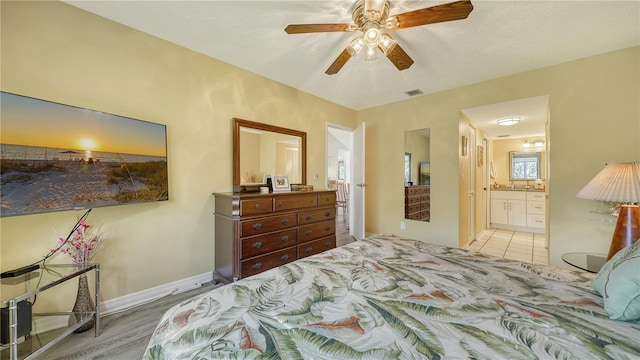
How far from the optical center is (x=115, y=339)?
1.72m

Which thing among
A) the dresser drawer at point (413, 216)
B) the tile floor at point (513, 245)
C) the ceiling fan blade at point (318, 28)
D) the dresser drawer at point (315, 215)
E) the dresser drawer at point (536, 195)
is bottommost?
the tile floor at point (513, 245)

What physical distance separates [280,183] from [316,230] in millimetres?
778

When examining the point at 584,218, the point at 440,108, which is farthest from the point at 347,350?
the point at 440,108

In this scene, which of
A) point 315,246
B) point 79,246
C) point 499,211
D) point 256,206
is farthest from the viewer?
point 499,211

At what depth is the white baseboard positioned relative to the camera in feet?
5.71

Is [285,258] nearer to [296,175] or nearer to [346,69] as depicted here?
[296,175]

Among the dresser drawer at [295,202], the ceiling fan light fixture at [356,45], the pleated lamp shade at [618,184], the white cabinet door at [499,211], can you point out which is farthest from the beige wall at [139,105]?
the white cabinet door at [499,211]

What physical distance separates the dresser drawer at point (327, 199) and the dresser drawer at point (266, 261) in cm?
71

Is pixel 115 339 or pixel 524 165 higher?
pixel 524 165

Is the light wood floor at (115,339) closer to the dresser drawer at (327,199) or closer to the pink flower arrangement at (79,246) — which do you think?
the pink flower arrangement at (79,246)

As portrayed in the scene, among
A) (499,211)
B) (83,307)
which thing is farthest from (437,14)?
(499,211)

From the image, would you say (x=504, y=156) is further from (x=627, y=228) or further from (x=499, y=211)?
(x=627, y=228)

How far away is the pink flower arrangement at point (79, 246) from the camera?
5.89 feet

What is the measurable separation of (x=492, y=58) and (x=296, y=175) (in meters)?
2.80
